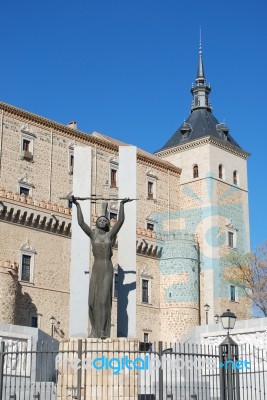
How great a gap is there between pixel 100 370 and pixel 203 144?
37.4 metres

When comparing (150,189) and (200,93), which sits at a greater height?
(200,93)

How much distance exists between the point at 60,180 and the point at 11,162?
381 cm

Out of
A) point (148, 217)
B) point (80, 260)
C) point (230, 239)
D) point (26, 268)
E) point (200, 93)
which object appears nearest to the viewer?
point (80, 260)

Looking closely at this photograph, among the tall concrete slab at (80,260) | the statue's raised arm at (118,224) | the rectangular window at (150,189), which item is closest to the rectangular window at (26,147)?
the rectangular window at (150,189)

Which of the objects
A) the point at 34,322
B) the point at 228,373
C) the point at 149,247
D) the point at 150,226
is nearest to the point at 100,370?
the point at 228,373

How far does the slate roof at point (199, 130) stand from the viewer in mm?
50594

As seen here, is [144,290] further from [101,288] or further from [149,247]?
[101,288]

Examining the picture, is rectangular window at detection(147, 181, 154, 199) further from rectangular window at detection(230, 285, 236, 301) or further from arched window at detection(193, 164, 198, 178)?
rectangular window at detection(230, 285, 236, 301)

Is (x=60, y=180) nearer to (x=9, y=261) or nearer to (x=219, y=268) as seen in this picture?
(x=9, y=261)

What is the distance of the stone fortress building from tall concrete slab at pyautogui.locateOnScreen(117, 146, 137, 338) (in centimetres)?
1932

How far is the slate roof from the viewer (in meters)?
50.6

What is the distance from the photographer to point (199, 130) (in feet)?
167

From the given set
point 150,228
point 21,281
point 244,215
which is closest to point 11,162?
point 21,281

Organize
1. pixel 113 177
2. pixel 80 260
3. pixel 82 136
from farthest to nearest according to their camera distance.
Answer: pixel 113 177 → pixel 82 136 → pixel 80 260
